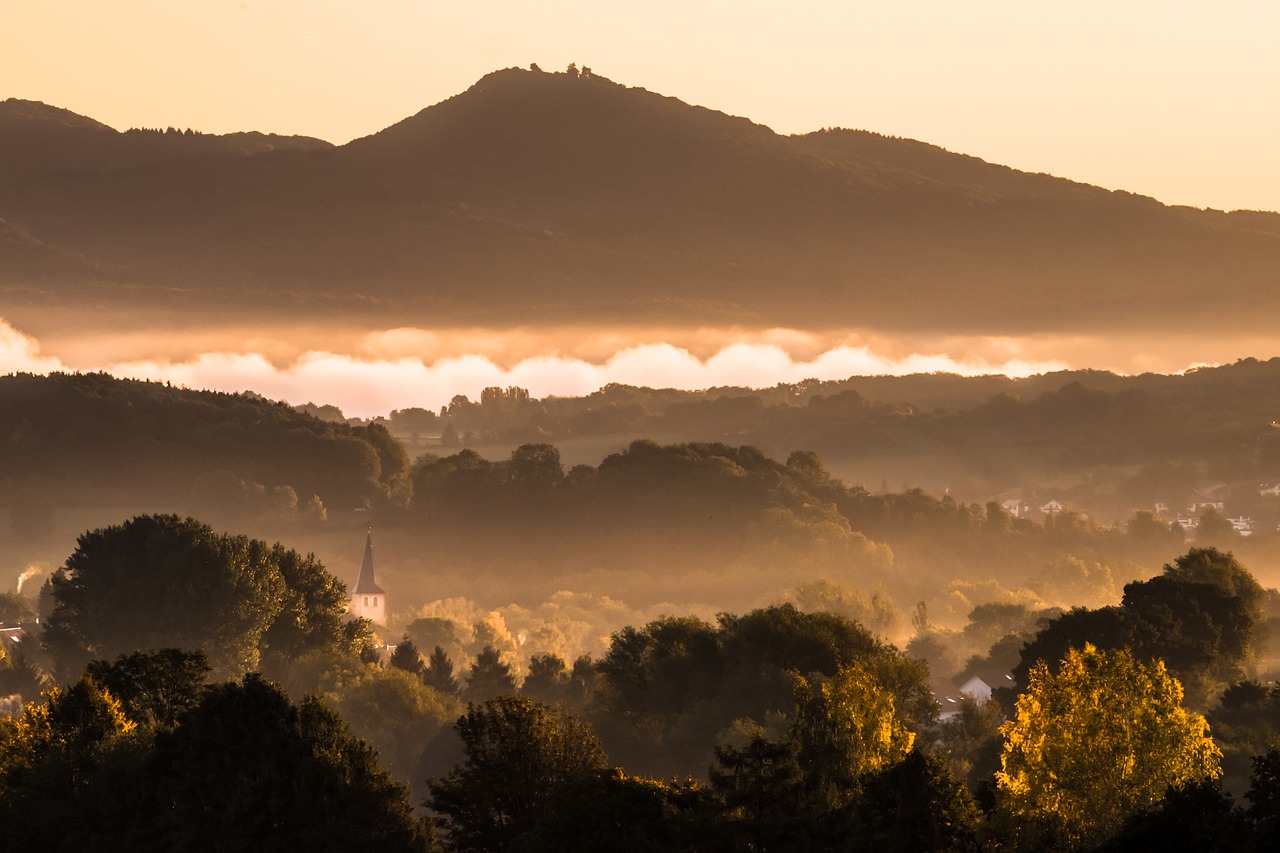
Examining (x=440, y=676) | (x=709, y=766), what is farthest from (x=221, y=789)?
(x=440, y=676)

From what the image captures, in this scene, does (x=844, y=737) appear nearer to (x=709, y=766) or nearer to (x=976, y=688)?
(x=709, y=766)

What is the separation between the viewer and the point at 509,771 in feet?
239

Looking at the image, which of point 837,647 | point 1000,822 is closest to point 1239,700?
point 837,647

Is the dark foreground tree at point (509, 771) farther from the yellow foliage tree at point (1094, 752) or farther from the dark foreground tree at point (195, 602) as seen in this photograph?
the dark foreground tree at point (195, 602)

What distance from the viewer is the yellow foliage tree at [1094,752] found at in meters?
66.1

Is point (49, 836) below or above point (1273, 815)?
below

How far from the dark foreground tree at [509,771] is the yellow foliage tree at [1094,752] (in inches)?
477

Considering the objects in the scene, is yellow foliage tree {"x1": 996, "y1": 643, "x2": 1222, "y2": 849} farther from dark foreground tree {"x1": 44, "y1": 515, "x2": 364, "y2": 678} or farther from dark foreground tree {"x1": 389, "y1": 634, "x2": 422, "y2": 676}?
dark foreground tree {"x1": 389, "y1": 634, "x2": 422, "y2": 676}

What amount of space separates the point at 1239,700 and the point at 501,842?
46.6 metres

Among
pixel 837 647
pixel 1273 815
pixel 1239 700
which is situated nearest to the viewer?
pixel 1273 815

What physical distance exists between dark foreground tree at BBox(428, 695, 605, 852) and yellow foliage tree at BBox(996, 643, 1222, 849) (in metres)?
12.1

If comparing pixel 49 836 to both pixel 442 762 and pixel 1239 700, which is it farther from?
pixel 1239 700

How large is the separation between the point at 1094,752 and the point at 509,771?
16944mm

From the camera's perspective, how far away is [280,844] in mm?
69375
